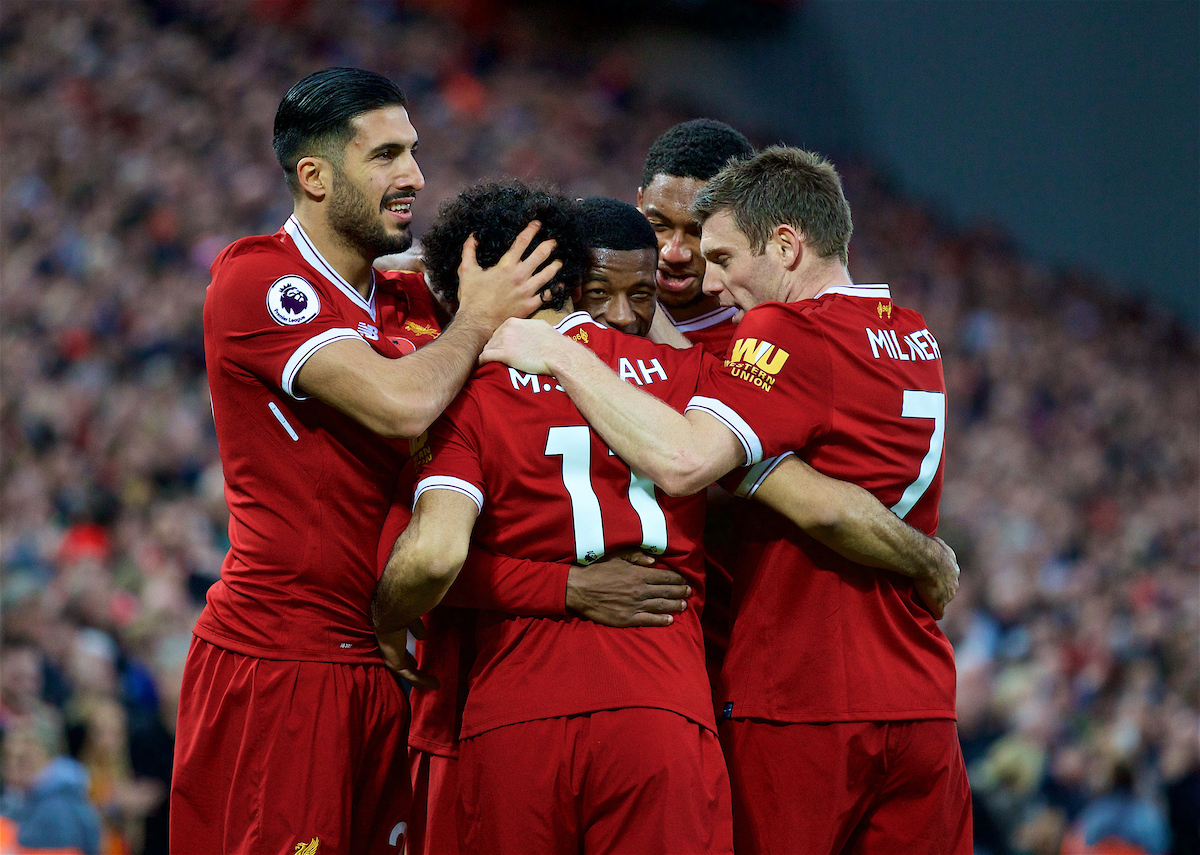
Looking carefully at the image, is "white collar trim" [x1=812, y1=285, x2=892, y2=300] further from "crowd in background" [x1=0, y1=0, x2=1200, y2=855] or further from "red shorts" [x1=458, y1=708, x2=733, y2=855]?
"crowd in background" [x1=0, y1=0, x2=1200, y2=855]

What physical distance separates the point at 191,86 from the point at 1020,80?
12.3 m

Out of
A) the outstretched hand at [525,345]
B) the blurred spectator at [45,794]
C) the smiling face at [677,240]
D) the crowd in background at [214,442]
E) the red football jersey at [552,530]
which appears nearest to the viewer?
the red football jersey at [552,530]

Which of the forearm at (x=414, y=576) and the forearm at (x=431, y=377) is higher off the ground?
the forearm at (x=431, y=377)

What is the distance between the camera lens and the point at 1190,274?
659 inches

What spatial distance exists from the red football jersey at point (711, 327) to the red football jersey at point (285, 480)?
3.56 ft

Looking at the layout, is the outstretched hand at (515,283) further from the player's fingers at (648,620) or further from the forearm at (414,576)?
the player's fingers at (648,620)

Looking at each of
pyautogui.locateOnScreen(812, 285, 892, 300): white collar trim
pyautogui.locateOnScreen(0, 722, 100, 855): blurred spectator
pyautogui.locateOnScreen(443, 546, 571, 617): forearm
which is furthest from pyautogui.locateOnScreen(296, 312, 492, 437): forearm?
pyautogui.locateOnScreen(0, 722, 100, 855): blurred spectator

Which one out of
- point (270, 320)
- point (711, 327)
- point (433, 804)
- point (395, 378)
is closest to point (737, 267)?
point (711, 327)

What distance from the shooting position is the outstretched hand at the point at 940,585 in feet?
9.53

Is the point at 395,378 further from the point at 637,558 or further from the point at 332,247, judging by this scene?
the point at 637,558

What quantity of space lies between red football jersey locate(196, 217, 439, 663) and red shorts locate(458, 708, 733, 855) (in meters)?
0.59

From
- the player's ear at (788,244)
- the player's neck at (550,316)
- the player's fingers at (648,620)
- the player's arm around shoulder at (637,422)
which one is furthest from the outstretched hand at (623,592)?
the player's ear at (788,244)

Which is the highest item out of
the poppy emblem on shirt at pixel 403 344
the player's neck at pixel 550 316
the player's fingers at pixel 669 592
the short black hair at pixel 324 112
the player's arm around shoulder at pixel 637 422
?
the short black hair at pixel 324 112

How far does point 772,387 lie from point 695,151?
1266 mm
